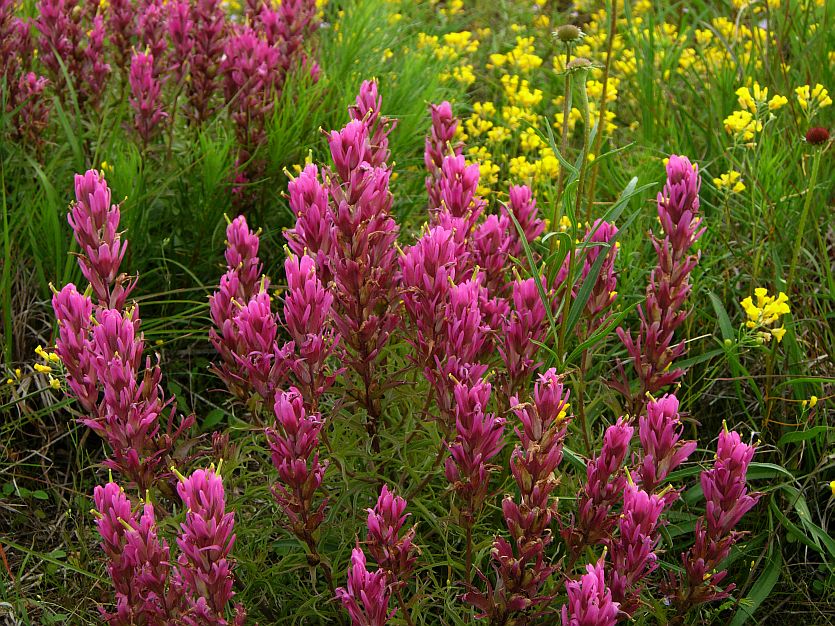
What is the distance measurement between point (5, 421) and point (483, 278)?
5.85 feet

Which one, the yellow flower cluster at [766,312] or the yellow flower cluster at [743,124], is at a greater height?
the yellow flower cluster at [743,124]

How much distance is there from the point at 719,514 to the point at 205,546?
44.7 inches

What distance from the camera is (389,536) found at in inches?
77.2

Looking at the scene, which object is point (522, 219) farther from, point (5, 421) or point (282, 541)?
point (5, 421)

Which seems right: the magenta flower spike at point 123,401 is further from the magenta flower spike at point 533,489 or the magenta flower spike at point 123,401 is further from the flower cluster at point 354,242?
the magenta flower spike at point 533,489

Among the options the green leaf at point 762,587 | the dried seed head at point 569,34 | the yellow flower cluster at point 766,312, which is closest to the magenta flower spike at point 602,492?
the green leaf at point 762,587

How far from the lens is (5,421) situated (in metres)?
3.26

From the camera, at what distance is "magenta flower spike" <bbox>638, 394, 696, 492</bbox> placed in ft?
6.98

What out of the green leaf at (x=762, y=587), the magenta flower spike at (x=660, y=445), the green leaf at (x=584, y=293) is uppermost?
the green leaf at (x=584, y=293)

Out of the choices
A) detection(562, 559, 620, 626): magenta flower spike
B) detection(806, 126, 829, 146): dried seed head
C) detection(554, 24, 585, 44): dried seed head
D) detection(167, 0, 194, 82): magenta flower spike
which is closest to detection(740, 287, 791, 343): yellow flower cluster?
→ detection(806, 126, 829, 146): dried seed head

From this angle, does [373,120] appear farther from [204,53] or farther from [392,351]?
[204,53]

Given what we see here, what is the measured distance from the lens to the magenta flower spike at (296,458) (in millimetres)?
2018

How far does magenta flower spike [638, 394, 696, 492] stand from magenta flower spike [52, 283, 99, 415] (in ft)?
4.22

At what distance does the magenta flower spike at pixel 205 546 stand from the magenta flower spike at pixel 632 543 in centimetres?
82
